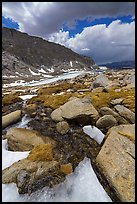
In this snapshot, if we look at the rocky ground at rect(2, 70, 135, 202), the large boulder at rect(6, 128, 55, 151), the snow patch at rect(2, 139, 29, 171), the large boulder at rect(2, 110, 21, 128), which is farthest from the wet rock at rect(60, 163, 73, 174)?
the large boulder at rect(2, 110, 21, 128)

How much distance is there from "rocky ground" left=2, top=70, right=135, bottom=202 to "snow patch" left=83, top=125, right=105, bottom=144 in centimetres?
18

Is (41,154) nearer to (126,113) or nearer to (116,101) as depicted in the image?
(126,113)

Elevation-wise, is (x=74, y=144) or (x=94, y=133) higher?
(x=94, y=133)

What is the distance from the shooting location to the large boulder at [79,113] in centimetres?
1103

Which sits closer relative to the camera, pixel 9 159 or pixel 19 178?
pixel 19 178

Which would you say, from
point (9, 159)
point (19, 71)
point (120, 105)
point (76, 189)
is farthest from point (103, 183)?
point (19, 71)

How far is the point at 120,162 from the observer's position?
723cm

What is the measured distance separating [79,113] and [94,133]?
1.32m

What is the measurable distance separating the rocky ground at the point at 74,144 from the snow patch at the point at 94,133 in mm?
179

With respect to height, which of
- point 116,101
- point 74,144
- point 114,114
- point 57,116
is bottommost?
point 74,144

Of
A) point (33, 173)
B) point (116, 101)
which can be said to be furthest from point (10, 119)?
point (116, 101)

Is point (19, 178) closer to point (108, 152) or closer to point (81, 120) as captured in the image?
point (108, 152)

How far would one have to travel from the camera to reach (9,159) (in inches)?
343

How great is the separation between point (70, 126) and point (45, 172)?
412 centimetres
